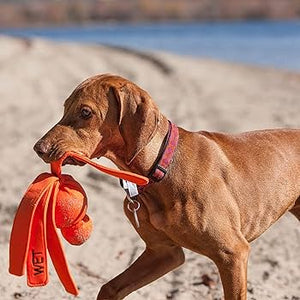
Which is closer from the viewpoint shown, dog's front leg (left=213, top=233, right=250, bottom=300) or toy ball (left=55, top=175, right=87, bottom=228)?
toy ball (left=55, top=175, right=87, bottom=228)

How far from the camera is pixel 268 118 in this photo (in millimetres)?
13258

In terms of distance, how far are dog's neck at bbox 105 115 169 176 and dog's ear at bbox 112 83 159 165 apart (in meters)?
0.09

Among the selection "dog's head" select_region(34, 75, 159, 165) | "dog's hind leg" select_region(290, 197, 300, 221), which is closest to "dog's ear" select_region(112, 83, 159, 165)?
"dog's head" select_region(34, 75, 159, 165)

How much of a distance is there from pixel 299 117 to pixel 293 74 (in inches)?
375

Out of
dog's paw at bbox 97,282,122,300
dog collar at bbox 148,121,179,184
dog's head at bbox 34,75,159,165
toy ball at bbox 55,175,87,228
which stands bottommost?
dog's paw at bbox 97,282,122,300

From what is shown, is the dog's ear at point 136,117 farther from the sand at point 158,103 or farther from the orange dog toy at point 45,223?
the sand at point 158,103

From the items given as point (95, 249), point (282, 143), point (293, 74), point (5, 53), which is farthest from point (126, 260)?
point (5, 53)

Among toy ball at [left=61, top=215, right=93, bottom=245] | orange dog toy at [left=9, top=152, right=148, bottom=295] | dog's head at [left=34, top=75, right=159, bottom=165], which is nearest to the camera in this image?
dog's head at [left=34, top=75, right=159, bottom=165]

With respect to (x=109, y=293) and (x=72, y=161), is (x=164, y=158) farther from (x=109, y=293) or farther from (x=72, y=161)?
(x=109, y=293)

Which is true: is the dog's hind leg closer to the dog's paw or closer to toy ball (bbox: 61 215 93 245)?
the dog's paw

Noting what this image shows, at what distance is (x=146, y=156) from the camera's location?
196 inches

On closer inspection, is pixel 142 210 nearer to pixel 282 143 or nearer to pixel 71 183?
pixel 71 183

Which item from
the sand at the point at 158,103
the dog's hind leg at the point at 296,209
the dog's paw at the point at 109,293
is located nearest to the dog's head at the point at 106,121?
the dog's paw at the point at 109,293

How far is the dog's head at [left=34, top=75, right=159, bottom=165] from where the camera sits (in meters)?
4.78
